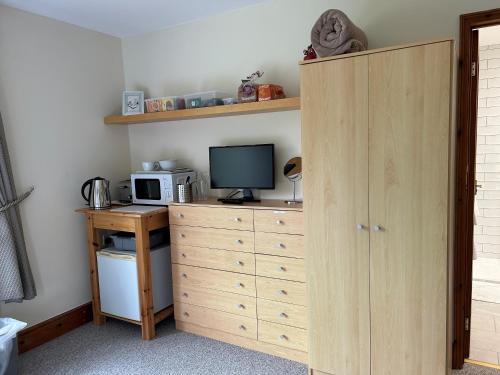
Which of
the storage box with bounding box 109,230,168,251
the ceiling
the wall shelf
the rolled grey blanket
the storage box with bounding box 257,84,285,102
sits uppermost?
the ceiling

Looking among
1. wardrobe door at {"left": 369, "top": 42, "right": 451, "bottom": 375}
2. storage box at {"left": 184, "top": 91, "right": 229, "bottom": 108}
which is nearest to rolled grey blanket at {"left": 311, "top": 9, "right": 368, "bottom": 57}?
wardrobe door at {"left": 369, "top": 42, "right": 451, "bottom": 375}

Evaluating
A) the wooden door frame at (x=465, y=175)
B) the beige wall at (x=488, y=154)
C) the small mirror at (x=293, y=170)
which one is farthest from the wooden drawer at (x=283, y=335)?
the beige wall at (x=488, y=154)

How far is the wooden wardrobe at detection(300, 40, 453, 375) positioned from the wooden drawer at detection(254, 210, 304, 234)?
174 mm

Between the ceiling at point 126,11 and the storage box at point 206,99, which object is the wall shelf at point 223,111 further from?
the ceiling at point 126,11

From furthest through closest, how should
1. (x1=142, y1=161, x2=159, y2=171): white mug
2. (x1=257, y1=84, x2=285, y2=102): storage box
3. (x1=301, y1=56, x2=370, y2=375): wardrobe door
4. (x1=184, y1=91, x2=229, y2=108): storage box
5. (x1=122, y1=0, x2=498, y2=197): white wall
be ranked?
(x1=142, y1=161, x2=159, y2=171): white mug → (x1=184, y1=91, x2=229, y2=108): storage box → (x1=257, y1=84, x2=285, y2=102): storage box → (x1=122, y1=0, x2=498, y2=197): white wall → (x1=301, y1=56, x2=370, y2=375): wardrobe door

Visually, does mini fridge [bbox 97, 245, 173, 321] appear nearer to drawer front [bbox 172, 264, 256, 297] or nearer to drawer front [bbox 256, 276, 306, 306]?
drawer front [bbox 172, 264, 256, 297]

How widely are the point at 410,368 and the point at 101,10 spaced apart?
10.1 feet

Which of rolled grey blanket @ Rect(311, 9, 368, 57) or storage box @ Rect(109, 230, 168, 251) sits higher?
rolled grey blanket @ Rect(311, 9, 368, 57)

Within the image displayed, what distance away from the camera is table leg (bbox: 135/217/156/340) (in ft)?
8.97

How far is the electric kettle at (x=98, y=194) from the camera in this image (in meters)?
3.01

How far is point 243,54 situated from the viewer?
9.45 feet

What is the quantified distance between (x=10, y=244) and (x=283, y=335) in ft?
6.22

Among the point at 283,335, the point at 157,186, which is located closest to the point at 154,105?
the point at 157,186

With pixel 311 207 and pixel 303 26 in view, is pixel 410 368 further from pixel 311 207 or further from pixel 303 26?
pixel 303 26
